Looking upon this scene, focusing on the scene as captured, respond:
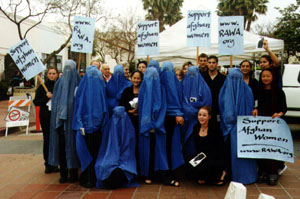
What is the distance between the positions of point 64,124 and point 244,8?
25940 mm

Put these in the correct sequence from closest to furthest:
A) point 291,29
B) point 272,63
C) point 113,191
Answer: point 113,191 < point 272,63 < point 291,29

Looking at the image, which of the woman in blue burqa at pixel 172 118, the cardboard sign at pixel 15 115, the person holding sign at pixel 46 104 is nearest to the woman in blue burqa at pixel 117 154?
the woman in blue burqa at pixel 172 118

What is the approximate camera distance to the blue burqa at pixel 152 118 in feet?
14.6

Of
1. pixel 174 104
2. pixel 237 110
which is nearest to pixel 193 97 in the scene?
pixel 174 104

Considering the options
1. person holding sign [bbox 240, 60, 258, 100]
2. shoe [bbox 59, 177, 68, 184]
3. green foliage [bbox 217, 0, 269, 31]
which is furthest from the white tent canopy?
green foliage [bbox 217, 0, 269, 31]

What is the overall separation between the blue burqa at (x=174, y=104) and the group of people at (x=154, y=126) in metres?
0.02

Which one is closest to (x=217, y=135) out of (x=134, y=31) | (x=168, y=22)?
(x=134, y=31)

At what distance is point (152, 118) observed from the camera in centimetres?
448

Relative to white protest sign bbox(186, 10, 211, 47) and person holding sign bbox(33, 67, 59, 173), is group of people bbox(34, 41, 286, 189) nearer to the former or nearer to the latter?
person holding sign bbox(33, 67, 59, 173)

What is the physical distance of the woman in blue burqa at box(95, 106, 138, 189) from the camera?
14.2ft

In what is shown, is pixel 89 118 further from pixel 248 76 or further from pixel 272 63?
pixel 272 63

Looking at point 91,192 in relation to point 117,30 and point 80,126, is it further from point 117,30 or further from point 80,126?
point 117,30

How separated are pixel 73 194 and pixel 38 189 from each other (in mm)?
631

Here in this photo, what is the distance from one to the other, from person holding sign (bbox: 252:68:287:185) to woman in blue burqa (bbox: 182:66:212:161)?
78cm
